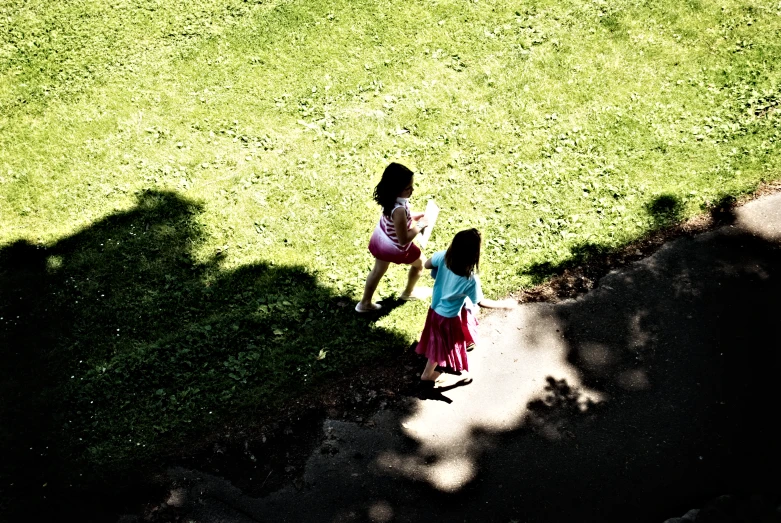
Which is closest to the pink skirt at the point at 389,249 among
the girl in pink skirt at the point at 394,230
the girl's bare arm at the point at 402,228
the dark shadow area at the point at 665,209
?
the girl in pink skirt at the point at 394,230

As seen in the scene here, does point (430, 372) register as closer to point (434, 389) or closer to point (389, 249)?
point (434, 389)

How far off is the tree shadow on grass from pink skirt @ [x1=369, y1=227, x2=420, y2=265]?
93 cm

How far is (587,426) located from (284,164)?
15.3 ft

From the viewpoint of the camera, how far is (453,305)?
Result: 539 centimetres

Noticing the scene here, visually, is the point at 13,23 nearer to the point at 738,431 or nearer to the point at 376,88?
the point at 376,88

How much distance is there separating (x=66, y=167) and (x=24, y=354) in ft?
8.82

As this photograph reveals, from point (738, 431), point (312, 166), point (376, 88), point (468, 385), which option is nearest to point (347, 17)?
point (376, 88)

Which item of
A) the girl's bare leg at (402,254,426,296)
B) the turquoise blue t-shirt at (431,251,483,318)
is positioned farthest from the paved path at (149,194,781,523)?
the turquoise blue t-shirt at (431,251,483,318)

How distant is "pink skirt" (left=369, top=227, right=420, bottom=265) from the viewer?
578 cm

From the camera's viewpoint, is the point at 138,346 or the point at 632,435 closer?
the point at 632,435

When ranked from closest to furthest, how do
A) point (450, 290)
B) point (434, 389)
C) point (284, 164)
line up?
point (450, 290)
point (434, 389)
point (284, 164)

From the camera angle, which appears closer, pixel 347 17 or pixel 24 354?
pixel 24 354

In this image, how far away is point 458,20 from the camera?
9328mm

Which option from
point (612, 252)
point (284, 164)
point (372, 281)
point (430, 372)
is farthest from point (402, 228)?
point (284, 164)
